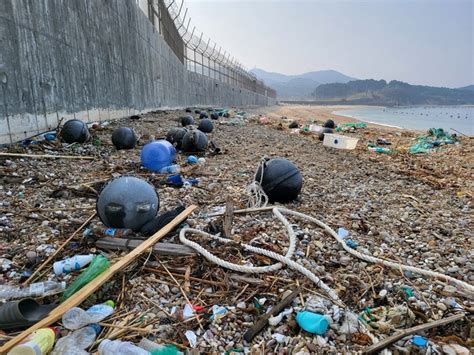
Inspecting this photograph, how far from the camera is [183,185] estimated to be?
563 cm

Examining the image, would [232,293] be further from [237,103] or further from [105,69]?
[237,103]

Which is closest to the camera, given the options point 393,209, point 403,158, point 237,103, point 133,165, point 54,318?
point 54,318

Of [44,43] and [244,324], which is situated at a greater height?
[44,43]

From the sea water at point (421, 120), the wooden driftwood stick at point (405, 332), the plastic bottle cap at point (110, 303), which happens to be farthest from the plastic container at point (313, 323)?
the sea water at point (421, 120)

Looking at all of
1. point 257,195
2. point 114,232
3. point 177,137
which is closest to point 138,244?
point 114,232

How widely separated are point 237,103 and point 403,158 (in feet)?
148

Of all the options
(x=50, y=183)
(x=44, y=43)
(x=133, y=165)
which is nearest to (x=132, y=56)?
(x=44, y=43)

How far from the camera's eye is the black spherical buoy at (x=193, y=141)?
335 inches

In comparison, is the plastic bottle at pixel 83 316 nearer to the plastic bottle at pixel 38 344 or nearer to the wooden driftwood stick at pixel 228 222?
the plastic bottle at pixel 38 344

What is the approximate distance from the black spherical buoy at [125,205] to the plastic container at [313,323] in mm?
1869

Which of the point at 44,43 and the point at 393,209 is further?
the point at 44,43

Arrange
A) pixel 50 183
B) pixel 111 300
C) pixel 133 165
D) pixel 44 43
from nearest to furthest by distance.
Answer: pixel 111 300, pixel 50 183, pixel 133 165, pixel 44 43

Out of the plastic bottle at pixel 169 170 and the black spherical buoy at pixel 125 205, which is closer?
the black spherical buoy at pixel 125 205

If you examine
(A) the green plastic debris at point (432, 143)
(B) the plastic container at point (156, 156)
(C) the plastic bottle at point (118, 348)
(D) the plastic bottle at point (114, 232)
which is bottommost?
(A) the green plastic debris at point (432, 143)
